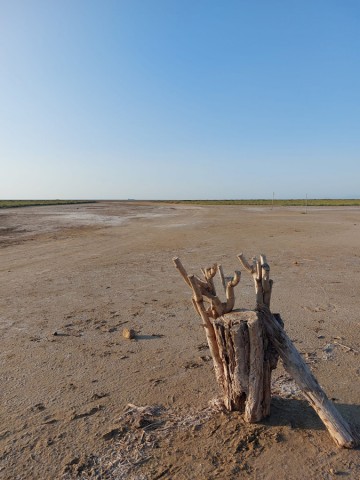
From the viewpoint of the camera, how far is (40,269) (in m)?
11.0

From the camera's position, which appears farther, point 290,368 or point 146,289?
point 146,289

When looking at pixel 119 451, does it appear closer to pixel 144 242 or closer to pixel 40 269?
pixel 40 269

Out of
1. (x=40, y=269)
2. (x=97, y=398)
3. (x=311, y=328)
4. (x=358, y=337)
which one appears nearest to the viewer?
(x=97, y=398)

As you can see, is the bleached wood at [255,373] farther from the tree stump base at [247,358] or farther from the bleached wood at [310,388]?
the bleached wood at [310,388]

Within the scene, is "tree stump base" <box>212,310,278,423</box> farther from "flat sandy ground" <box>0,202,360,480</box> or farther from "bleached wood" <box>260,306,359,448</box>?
"flat sandy ground" <box>0,202,360,480</box>

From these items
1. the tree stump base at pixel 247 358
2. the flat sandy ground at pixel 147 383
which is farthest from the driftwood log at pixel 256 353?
the flat sandy ground at pixel 147 383

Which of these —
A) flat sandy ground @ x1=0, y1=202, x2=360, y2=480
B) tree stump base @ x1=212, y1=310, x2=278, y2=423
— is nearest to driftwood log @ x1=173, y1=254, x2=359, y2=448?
tree stump base @ x1=212, y1=310, x2=278, y2=423

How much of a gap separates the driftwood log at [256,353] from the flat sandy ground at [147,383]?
0.21 metres

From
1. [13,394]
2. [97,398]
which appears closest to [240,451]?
[97,398]

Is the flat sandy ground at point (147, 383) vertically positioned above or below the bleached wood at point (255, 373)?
below

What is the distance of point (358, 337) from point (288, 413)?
259 centimetres

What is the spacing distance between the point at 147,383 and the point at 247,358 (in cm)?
153

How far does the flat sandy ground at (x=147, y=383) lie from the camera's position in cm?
323

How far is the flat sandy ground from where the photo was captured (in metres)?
3.23
